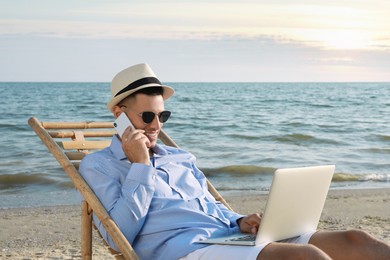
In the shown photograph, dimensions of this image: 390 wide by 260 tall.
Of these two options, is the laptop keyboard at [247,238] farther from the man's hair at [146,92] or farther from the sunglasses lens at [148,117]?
the man's hair at [146,92]

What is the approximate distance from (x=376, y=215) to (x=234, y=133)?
10562 mm

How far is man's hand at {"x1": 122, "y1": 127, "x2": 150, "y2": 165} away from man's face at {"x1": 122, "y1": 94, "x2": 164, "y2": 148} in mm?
145

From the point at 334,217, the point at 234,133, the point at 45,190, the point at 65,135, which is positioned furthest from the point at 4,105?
the point at 65,135

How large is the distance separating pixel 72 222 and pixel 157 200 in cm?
371

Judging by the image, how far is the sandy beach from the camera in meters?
5.79

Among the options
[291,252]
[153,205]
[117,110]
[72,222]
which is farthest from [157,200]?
[72,222]

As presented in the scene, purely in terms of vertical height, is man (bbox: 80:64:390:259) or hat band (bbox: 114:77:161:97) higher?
hat band (bbox: 114:77:161:97)

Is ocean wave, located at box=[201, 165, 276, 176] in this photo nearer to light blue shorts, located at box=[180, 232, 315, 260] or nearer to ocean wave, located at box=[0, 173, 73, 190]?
ocean wave, located at box=[0, 173, 73, 190]

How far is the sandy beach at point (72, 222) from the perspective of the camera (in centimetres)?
579

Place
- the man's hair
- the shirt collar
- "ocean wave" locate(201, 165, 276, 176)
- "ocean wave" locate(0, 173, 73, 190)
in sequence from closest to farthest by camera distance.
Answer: the shirt collar, the man's hair, "ocean wave" locate(0, 173, 73, 190), "ocean wave" locate(201, 165, 276, 176)

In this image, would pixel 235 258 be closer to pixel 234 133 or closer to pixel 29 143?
pixel 29 143

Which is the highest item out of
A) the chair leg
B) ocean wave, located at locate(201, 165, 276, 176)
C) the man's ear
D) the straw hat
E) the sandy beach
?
the straw hat

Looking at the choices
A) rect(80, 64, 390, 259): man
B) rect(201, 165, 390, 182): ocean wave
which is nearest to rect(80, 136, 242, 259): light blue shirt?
rect(80, 64, 390, 259): man

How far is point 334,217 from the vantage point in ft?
23.4
